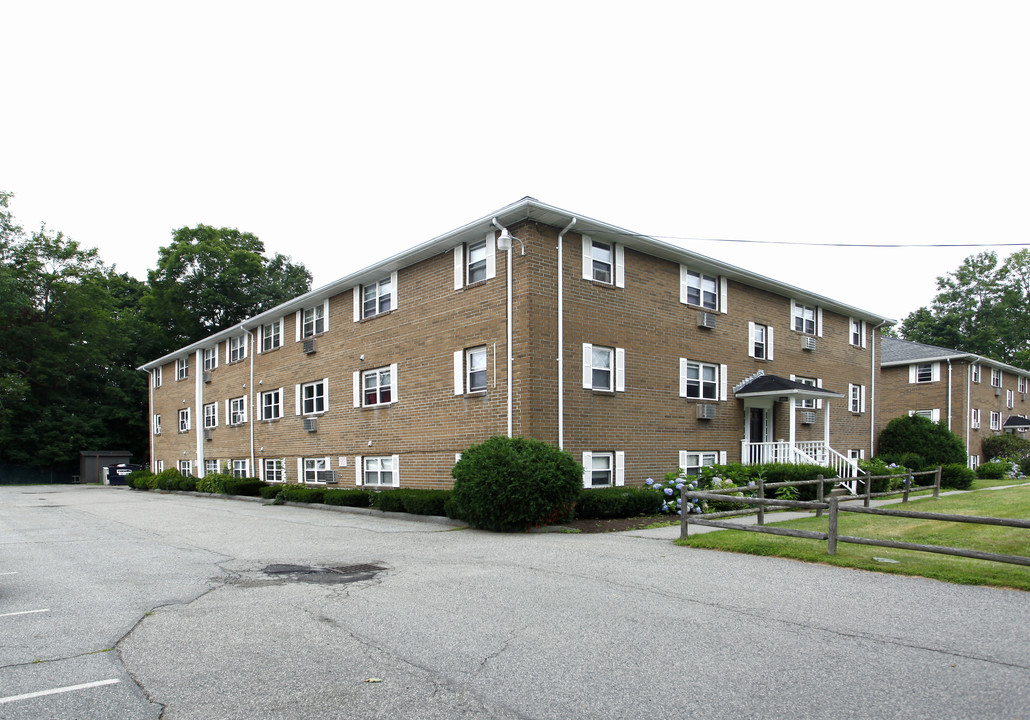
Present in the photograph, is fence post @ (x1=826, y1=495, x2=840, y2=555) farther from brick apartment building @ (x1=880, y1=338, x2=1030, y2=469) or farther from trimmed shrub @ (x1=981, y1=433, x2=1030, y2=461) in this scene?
trimmed shrub @ (x1=981, y1=433, x2=1030, y2=461)

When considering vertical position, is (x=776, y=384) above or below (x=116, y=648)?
above

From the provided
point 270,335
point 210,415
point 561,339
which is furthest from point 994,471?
point 210,415

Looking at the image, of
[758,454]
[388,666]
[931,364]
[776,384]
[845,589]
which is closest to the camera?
[388,666]

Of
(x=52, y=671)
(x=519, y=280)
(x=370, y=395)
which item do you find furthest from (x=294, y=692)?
(x=370, y=395)

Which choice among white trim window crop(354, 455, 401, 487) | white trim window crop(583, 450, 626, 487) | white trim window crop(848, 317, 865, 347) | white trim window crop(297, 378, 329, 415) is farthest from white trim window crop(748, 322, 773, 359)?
white trim window crop(297, 378, 329, 415)

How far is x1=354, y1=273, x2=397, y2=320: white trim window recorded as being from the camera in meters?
20.7

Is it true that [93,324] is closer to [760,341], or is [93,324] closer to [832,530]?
[760,341]

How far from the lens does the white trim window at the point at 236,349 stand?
3048cm

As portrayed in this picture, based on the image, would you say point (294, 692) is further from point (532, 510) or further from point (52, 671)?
point (532, 510)

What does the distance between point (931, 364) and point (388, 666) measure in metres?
36.4

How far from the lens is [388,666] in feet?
17.2

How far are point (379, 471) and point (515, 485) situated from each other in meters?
8.64

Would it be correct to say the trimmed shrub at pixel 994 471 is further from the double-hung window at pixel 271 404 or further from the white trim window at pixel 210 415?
the white trim window at pixel 210 415

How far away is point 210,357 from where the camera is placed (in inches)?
1358
